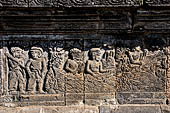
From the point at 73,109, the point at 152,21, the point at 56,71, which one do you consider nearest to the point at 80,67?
the point at 56,71

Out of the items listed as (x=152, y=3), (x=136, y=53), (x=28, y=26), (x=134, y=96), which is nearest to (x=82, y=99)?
(x=134, y=96)

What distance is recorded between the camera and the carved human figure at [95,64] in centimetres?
290

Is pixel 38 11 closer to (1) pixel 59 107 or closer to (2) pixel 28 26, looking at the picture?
(2) pixel 28 26

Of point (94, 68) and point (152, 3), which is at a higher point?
point (152, 3)

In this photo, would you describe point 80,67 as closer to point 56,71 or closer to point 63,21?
point 56,71

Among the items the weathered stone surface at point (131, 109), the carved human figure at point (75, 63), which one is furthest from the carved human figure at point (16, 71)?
the weathered stone surface at point (131, 109)

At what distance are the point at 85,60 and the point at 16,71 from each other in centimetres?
75

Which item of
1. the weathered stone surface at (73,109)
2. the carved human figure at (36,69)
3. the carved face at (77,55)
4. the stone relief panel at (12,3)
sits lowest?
the weathered stone surface at (73,109)

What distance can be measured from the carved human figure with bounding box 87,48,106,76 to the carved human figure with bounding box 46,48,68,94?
0.28m

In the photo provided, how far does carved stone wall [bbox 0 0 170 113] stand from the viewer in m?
2.68

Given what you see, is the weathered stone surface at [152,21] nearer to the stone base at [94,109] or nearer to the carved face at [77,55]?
the carved face at [77,55]

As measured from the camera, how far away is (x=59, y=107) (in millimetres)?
3023

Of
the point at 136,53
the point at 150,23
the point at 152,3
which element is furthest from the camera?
the point at 136,53

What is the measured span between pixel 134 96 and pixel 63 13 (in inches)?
48.1
